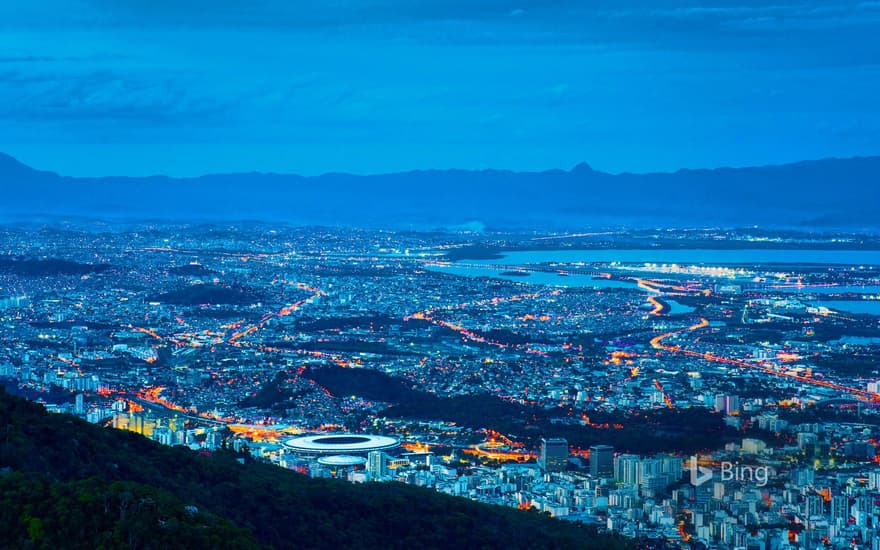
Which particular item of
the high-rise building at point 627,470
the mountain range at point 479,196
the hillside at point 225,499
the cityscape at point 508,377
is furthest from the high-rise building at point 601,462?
the mountain range at point 479,196

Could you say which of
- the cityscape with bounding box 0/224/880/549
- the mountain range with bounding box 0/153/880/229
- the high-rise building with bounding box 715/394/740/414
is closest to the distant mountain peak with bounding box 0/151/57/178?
the mountain range with bounding box 0/153/880/229

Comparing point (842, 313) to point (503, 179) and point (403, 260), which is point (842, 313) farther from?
point (503, 179)

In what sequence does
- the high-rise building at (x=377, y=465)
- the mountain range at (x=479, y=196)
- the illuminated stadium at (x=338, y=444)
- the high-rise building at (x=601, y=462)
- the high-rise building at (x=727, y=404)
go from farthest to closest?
the mountain range at (x=479, y=196) → the high-rise building at (x=727, y=404) → the illuminated stadium at (x=338, y=444) → the high-rise building at (x=601, y=462) → the high-rise building at (x=377, y=465)

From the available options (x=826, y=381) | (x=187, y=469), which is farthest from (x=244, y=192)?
(x=187, y=469)

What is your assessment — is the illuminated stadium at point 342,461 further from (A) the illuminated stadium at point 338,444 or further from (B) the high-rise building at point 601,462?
(B) the high-rise building at point 601,462

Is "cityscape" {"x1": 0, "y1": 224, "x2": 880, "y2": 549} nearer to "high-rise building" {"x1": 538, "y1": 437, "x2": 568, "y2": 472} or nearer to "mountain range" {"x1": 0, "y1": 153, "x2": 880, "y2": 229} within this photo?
"high-rise building" {"x1": 538, "y1": 437, "x2": 568, "y2": 472}

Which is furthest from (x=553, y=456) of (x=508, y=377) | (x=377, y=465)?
(x=508, y=377)

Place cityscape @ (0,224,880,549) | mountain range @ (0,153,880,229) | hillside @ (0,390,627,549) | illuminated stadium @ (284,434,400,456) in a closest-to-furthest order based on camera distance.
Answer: hillside @ (0,390,627,549) < cityscape @ (0,224,880,549) < illuminated stadium @ (284,434,400,456) < mountain range @ (0,153,880,229)
